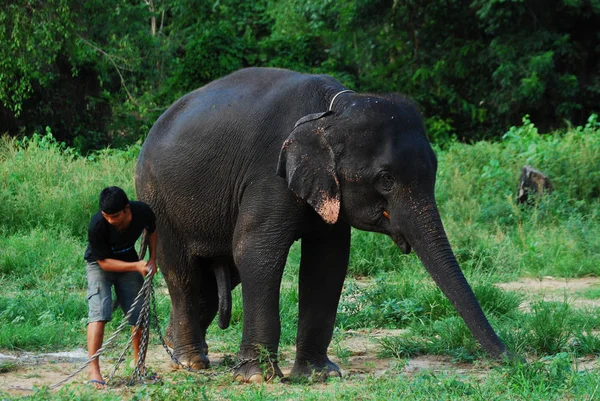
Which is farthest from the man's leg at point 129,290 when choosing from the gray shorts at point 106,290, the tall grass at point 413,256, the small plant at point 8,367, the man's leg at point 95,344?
the tall grass at point 413,256

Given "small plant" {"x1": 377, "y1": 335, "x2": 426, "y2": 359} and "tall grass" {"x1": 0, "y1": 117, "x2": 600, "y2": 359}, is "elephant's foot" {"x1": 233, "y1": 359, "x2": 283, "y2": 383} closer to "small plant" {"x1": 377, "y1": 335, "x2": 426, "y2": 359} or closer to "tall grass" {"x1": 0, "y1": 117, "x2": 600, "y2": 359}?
"small plant" {"x1": 377, "y1": 335, "x2": 426, "y2": 359}

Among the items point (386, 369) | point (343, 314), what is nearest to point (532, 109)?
point (343, 314)

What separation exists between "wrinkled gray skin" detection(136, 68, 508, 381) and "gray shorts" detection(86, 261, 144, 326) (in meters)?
0.58

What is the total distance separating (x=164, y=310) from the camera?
8344 millimetres

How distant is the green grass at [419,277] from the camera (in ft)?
18.0

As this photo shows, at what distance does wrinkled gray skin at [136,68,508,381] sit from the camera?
5.77m

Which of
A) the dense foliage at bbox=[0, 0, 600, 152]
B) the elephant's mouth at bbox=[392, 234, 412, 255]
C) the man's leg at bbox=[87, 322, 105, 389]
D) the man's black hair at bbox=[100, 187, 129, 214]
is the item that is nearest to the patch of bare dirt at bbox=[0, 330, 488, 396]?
the man's leg at bbox=[87, 322, 105, 389]

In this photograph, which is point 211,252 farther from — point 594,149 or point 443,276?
point 594,149

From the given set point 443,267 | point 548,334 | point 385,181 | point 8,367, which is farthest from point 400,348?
point 8,367

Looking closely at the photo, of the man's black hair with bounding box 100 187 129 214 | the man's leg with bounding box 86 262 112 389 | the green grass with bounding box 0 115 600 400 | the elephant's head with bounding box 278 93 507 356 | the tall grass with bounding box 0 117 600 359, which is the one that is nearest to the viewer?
the green grass with bounding box 0 115 600 400

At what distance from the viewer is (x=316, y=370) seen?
6.36m

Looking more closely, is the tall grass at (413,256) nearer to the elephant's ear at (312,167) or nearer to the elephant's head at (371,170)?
the elephant's head at (371,170)

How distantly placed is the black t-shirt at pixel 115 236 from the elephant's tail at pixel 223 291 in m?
0.80

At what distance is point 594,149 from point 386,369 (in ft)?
25.9
